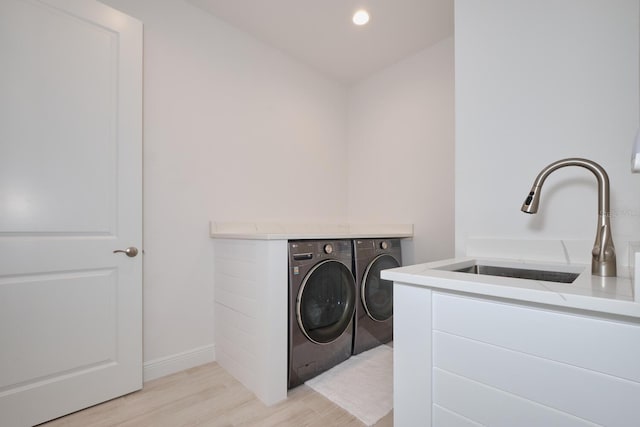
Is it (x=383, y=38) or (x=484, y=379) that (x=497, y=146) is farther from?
(x=383, y=38)

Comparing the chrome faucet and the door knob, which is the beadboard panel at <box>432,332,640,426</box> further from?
the door knob

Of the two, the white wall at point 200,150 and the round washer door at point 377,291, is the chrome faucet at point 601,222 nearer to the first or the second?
the round washer door at point 377,291

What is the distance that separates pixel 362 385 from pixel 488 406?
3.92 feet

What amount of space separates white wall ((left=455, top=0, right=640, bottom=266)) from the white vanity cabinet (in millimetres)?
708

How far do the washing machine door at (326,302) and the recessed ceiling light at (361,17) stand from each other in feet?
6.05

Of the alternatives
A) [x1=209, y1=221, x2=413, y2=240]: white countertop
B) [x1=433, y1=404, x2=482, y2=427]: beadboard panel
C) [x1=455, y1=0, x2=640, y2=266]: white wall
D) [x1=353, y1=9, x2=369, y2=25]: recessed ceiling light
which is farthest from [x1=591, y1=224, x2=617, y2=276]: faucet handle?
[x1=353, y1=9, x2=369, y2=25]: recessed ceiling light

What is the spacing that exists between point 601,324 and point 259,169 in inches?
89.2

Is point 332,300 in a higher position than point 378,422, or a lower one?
higher

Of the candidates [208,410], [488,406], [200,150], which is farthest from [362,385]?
[200,150]

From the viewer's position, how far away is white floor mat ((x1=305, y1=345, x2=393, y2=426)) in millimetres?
1579

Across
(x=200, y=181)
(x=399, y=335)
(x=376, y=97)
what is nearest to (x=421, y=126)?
(x=376, y=97)

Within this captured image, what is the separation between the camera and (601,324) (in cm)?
63

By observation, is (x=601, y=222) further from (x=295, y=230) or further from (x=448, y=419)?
(x=295, y=230)

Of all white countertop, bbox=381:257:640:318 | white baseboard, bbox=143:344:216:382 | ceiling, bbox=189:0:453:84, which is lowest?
white baseboard, bbox=143:344:216:382
